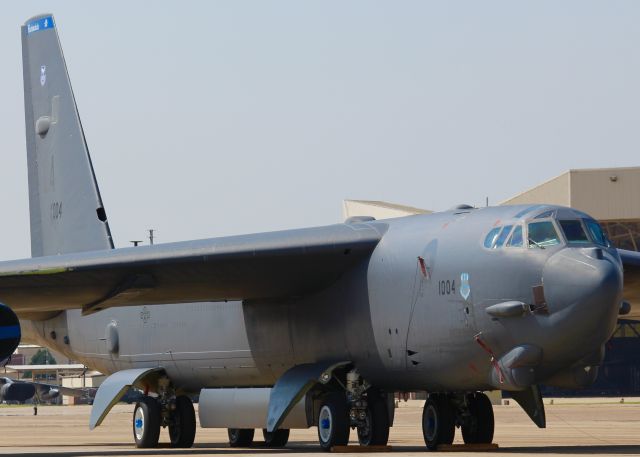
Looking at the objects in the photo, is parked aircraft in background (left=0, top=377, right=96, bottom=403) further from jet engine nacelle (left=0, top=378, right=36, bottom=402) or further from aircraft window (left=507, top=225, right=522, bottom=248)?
aircraft window (left=507, top=225, right=522, bottom=248)

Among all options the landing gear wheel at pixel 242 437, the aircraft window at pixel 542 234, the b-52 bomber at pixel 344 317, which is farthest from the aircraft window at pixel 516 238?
the landing gear wheel at pixel 242 437

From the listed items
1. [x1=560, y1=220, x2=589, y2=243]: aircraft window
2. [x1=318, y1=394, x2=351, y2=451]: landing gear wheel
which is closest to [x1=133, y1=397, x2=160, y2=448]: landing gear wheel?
[x1=318, y1=394, x2=351, y2=451]: landing gear wheel

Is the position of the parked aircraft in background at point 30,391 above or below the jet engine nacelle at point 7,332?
below

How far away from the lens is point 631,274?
26125mm

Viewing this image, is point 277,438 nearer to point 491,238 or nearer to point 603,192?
point 491,238

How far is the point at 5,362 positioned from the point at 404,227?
26.0 feet

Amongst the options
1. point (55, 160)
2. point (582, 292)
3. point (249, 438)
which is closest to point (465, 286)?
point (582, 292)

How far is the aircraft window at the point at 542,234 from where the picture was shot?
72.1 feet

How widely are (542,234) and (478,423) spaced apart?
4.56 m

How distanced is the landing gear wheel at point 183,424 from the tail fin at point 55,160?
434 centimetres

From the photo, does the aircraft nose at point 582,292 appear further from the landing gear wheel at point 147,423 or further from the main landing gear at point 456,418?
the landing gear wheel at point 147,423

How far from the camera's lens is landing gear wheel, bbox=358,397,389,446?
2447cm

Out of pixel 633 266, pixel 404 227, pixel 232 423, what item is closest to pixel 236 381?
pixel 232 423

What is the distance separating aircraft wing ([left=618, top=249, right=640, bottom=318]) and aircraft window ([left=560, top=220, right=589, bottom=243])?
333 cm
